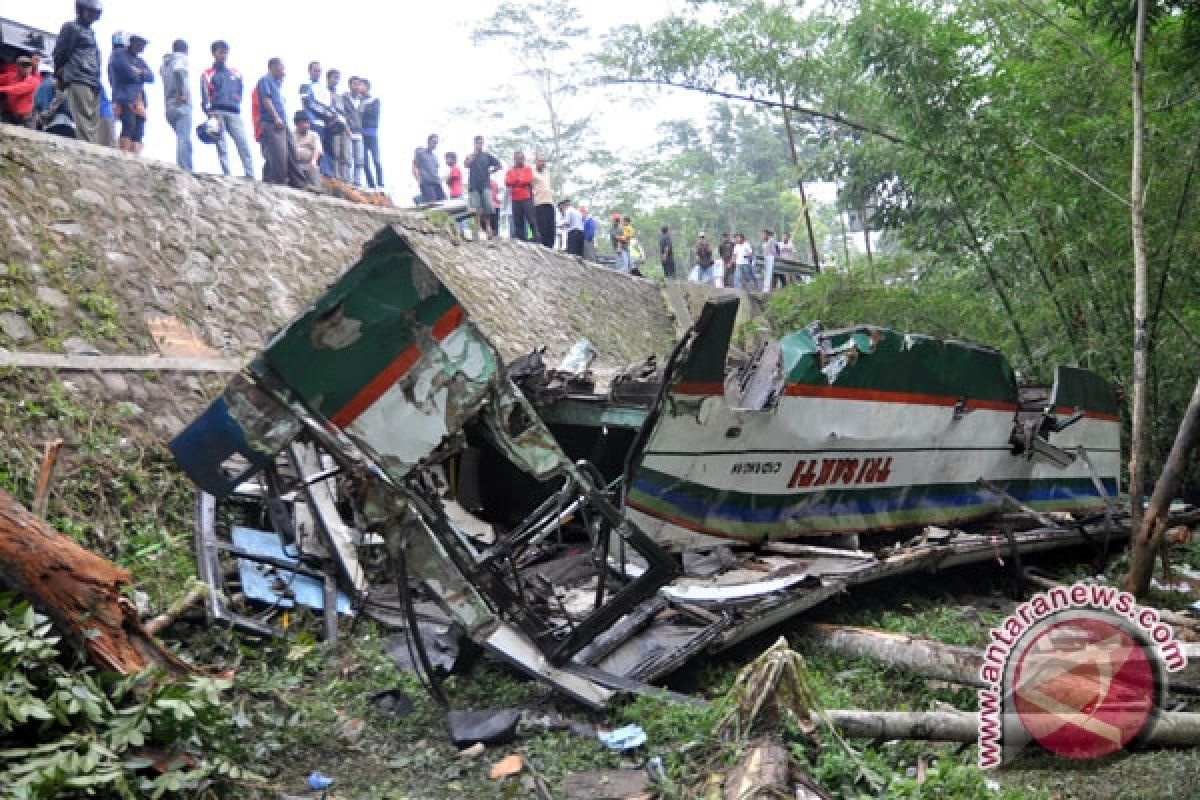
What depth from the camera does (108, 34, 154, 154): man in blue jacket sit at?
9633 mm

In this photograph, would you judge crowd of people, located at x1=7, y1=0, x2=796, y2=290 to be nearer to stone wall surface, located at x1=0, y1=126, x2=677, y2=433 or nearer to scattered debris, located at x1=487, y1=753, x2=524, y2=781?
stone wall surface, located at x1=0, y1=126, x2=677, y2=433

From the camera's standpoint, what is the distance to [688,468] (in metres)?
6.26

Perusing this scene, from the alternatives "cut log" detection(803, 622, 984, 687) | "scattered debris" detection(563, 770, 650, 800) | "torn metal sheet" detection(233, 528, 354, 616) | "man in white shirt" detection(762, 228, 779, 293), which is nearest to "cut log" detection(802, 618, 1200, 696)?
"cut log" detection(803, 622, 984, 687)

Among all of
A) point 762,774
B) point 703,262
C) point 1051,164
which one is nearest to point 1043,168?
point 1051,164

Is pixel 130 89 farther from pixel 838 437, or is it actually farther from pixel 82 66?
pixel 838 437

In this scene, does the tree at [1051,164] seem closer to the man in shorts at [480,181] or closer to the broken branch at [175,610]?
the man in shorts at [480,181]

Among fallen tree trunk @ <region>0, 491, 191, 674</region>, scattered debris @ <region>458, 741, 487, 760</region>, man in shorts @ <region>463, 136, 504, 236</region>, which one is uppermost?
man in shorts @ <region>463, 136, 504, 236</region>

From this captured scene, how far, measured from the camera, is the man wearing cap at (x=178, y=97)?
10273mm

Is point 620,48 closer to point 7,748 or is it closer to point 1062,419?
point 1062,419

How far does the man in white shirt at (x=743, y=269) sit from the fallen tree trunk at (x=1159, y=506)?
14473 mm

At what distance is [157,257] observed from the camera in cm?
866

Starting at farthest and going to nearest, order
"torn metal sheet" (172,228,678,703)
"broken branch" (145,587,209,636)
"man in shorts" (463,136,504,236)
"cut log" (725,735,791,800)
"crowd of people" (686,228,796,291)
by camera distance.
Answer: "crowd of people" (686,228,796,291)
"man in shorts" (463,136,504,236)
"broken branch" (145,587,209,636)
"torn metal sheet" (172,228,678,703)
"cut log" (725,735,791,800)

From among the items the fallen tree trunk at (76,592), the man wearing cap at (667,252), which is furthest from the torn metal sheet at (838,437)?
the man wearing cap at (667,252)

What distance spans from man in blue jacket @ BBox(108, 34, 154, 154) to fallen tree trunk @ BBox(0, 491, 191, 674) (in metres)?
6.66
